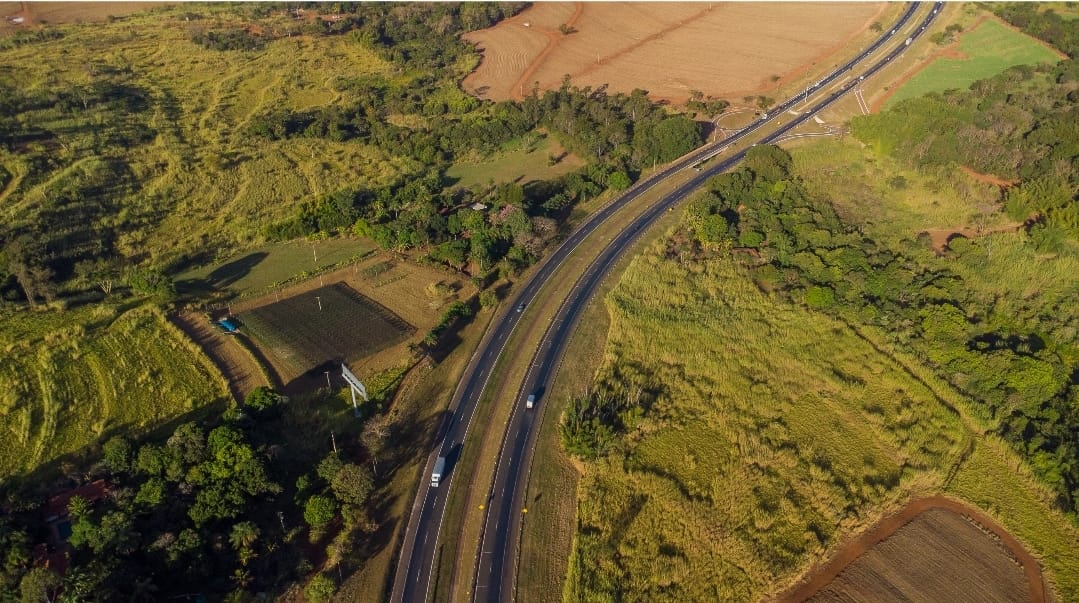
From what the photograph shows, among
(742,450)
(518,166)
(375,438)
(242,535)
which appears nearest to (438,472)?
(375,438)

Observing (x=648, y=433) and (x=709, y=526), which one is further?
(x=648, y=433)

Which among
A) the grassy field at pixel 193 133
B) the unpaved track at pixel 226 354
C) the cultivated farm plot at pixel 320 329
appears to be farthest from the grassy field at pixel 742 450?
the grassy field at pixel 193 133

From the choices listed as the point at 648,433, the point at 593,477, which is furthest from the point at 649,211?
the point at 593,477

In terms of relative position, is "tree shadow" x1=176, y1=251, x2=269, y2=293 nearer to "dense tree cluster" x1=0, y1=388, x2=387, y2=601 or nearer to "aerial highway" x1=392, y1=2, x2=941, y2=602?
"dense tree cluster" x1=0, y1=388, x2=387, y2=601

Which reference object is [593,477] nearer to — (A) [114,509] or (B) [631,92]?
(A) [114,509]

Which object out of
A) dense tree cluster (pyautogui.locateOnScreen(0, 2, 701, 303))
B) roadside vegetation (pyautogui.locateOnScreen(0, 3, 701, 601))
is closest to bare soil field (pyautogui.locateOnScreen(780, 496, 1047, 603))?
roadside vegetation (pyautogui.locateOnScreen(0, 3, 701, 601))

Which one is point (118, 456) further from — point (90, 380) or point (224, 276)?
point (224, 276)
